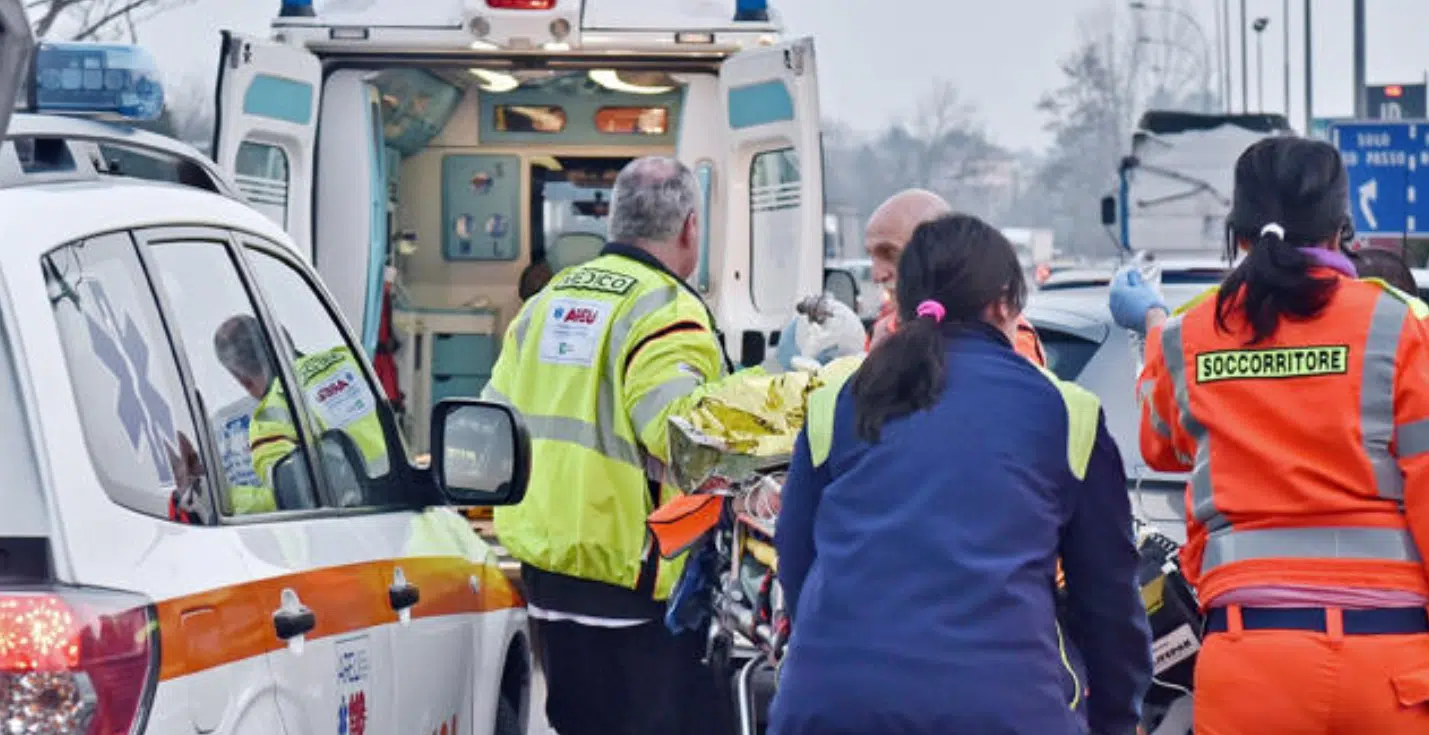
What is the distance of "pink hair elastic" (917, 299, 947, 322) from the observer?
4402 millimetres

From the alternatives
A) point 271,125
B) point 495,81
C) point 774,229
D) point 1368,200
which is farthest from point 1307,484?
point 1368,200

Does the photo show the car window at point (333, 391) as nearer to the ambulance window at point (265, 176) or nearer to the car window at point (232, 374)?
the car window at point (232, 374)

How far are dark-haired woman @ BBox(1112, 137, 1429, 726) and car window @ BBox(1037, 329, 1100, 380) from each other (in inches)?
136

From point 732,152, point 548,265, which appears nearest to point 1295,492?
point 732,152

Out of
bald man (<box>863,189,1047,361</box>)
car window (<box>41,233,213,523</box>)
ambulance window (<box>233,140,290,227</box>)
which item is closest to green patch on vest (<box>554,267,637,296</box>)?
bald man (<box>863,189,1047,361</box>)

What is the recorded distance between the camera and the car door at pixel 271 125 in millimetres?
10977

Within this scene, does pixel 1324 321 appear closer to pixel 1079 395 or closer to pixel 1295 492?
pixel 1295 492

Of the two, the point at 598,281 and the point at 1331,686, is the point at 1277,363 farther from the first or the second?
the point at 598,281

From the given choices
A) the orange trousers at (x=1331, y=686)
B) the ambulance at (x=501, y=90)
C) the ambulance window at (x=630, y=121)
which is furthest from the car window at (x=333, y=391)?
the ambulance window at (x=630, y=121)

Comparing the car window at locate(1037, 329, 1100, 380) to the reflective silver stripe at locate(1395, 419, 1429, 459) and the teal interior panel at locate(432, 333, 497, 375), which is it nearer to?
the reflective silver stripe at locate(1395, 419, 1429, 459)

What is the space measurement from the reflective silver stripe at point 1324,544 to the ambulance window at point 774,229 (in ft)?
21.4

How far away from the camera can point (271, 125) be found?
1123cm

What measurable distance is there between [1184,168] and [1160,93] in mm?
92003

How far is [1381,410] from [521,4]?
22.7ft
